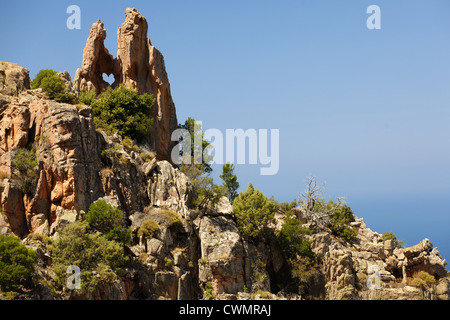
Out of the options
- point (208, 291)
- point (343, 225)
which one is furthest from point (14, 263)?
A: point (343, 225)

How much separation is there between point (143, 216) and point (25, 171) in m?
12.7

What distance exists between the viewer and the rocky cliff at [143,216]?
54656 mm

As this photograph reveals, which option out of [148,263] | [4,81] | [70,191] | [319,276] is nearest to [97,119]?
[4,81]

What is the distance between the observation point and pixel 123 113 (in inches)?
2793

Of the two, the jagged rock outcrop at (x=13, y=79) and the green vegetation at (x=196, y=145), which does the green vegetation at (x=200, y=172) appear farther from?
the jagged rock outcrop at (x=13, y=79)

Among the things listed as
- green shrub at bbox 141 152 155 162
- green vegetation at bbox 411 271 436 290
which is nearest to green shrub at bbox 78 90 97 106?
green shrub at bbox 141 152 155 162

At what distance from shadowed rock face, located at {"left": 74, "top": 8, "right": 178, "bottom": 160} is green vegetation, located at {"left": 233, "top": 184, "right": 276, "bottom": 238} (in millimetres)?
14400

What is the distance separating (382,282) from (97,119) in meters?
41.8

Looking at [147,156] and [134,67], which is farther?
[134,67]

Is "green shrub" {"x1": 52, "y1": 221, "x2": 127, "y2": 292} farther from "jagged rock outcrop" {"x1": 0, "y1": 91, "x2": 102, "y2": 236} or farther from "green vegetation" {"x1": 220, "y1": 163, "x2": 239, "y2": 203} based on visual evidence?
"green vegetation" {"x1": 220, "y1": 163, "x2": 239, "y2": 203}

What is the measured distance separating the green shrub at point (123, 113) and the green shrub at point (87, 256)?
67.9 ft

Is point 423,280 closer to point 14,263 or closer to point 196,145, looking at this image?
point 196,145
